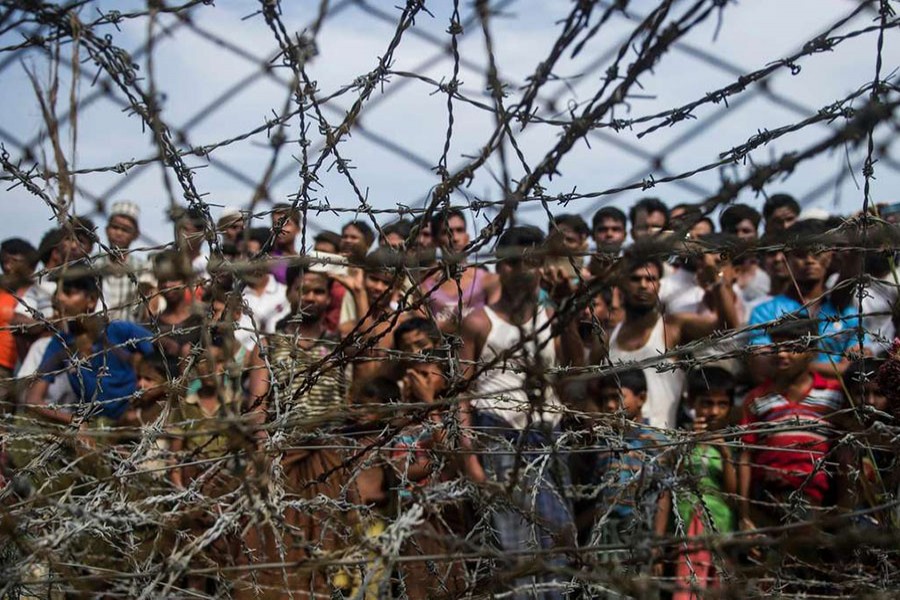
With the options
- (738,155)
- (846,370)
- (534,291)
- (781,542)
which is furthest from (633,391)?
(781,542)

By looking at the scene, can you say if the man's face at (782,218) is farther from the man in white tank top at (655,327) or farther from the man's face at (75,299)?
the man's face at (75,299)

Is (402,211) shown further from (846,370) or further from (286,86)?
(846,370)

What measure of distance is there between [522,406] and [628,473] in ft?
2.22

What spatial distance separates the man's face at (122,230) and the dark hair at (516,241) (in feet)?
4.27

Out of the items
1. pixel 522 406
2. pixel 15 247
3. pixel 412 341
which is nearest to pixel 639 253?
pixel 522 406

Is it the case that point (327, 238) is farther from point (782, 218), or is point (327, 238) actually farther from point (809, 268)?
point (809, 268)

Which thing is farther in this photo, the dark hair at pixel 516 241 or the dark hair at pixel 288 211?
the dark hair at pixel 288 211

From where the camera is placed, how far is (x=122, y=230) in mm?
3434

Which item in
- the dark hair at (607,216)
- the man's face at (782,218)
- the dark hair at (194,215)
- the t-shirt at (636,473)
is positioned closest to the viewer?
the dark hair at (194,215)

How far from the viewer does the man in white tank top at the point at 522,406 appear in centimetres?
169

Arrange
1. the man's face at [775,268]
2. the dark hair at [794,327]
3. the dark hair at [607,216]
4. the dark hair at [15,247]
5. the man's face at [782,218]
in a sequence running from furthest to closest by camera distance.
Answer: the dark hair at [15,247] → the dark hair at [607,216] → the man's face at [775,268] → the man's face at [782,218] → the dark hair at [794,327]

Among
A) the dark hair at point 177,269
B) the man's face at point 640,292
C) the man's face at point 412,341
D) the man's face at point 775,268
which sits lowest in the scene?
the dark hair at point 177,269

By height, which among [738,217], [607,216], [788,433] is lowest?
[788,433]

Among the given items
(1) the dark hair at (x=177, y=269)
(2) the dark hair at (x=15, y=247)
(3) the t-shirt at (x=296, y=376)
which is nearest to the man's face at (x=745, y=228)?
(3) the t-shirt at (x=296, y=376)
